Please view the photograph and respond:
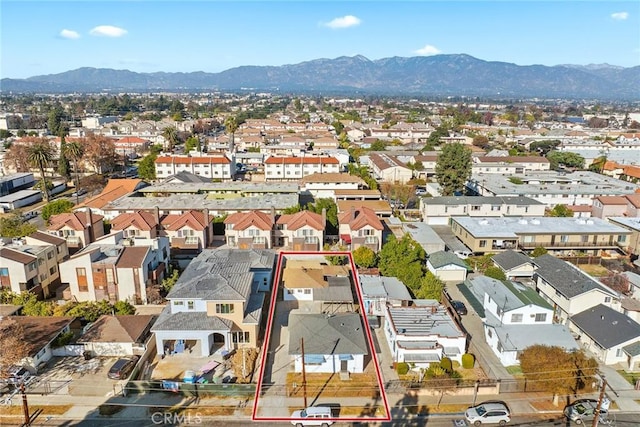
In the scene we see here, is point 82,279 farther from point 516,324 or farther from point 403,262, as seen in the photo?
point 516,324

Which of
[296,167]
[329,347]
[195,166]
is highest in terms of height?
[195,166]

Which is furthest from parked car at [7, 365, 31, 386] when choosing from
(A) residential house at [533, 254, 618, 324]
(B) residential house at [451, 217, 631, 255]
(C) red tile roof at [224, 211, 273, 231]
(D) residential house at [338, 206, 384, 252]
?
(B) residential house at [451, 217, 631, 255]

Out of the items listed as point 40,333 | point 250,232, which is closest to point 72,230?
point 40,333

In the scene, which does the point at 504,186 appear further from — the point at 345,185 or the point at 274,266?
the point at 274,266

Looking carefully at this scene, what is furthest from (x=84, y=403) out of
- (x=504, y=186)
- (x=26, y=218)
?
(x=504, y=186)

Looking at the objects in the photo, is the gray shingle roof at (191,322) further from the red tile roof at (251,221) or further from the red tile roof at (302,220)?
the red tile roof at (302,220)

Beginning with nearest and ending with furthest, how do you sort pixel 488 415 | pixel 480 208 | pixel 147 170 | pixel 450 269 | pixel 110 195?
pixel 488 415
pixel 450 269
pixel 480 208
pixel 110 195
pixel 147 170

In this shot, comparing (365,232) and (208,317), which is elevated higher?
(365,232)
